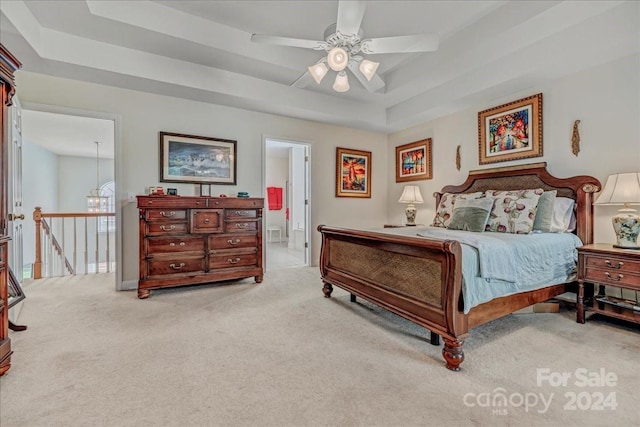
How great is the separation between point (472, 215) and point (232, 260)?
9.35 feet

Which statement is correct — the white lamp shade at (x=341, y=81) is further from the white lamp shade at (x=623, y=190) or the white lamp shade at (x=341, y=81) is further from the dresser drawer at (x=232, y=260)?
the white lamp shade at (x=623, y=190)

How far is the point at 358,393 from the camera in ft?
Result: 5.08

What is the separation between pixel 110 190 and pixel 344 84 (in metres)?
9.21

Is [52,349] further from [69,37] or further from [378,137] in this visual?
[378,137]

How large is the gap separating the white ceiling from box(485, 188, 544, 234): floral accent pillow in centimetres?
127

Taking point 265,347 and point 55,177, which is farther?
point 55,177

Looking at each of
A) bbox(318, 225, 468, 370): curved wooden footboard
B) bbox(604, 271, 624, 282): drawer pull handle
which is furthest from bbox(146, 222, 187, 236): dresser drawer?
bbox(604, 271, 624, 282): drawer pull handle

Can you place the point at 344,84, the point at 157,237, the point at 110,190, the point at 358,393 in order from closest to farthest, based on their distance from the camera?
the point at 358,393 < the point at 344,84 < the point at 157,237 < the point at 110,190

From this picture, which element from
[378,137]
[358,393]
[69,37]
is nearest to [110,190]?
[69,37]

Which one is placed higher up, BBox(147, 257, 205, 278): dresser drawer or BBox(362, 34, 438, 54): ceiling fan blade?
BBox(362, 34, 438, 54): ceiling fan blade

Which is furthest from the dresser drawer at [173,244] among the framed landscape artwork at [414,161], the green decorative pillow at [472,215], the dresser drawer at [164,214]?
→ the framed landscape artwork at [414,161]

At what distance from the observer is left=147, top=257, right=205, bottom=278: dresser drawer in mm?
3229

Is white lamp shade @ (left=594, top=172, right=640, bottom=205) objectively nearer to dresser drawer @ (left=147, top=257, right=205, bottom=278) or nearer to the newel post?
dresser drawer @ (left=147, top=257, right=205, bottom=278)

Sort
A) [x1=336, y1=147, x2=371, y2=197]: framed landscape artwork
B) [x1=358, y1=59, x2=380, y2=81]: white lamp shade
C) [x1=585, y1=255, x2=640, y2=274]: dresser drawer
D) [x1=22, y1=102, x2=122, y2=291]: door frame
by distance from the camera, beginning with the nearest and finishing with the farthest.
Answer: [x1=585, y1=255, x2=640, y2=274]: dresser drawer, [x1=358, y1=59, x2=380, y2=81]: white lamp shade, [x1=22, y1=102, x2=122, y2=291]: door frame, [x1=336, y1=147, x2=371, y2=197]: framed landscape artwork
